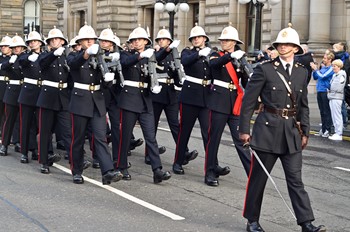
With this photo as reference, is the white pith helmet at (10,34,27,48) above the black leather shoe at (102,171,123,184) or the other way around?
above

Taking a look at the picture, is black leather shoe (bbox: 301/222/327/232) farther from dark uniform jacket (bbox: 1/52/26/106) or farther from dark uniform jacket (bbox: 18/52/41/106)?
dark uniform jacket (bbox: 1/52/26/106)

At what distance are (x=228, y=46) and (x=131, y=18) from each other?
31868mm

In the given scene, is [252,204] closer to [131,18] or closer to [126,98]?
[126,98]

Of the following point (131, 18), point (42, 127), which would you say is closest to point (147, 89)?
point (42, 127)

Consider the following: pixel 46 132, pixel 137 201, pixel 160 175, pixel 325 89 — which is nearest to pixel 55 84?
pixel 46 132

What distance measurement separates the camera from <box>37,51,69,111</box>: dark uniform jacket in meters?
10.9

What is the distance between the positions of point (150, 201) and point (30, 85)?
3737 millimetres

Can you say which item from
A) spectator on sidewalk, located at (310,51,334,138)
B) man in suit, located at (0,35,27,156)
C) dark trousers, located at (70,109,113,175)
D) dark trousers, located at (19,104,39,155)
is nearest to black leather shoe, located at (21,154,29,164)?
dark trousers, located at (19,104,39,155)

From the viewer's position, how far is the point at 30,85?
11.7 metres

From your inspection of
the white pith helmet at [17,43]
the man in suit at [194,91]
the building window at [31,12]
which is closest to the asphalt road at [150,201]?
the man in suit at [194,91]

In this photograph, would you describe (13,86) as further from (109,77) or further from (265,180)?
(265,180)

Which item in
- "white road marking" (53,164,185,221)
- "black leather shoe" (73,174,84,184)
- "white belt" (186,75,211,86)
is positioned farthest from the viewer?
"white belt" (186,75,211,86)

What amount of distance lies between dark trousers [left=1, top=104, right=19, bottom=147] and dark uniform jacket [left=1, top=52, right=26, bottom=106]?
0.12 m

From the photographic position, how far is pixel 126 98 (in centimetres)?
1024
